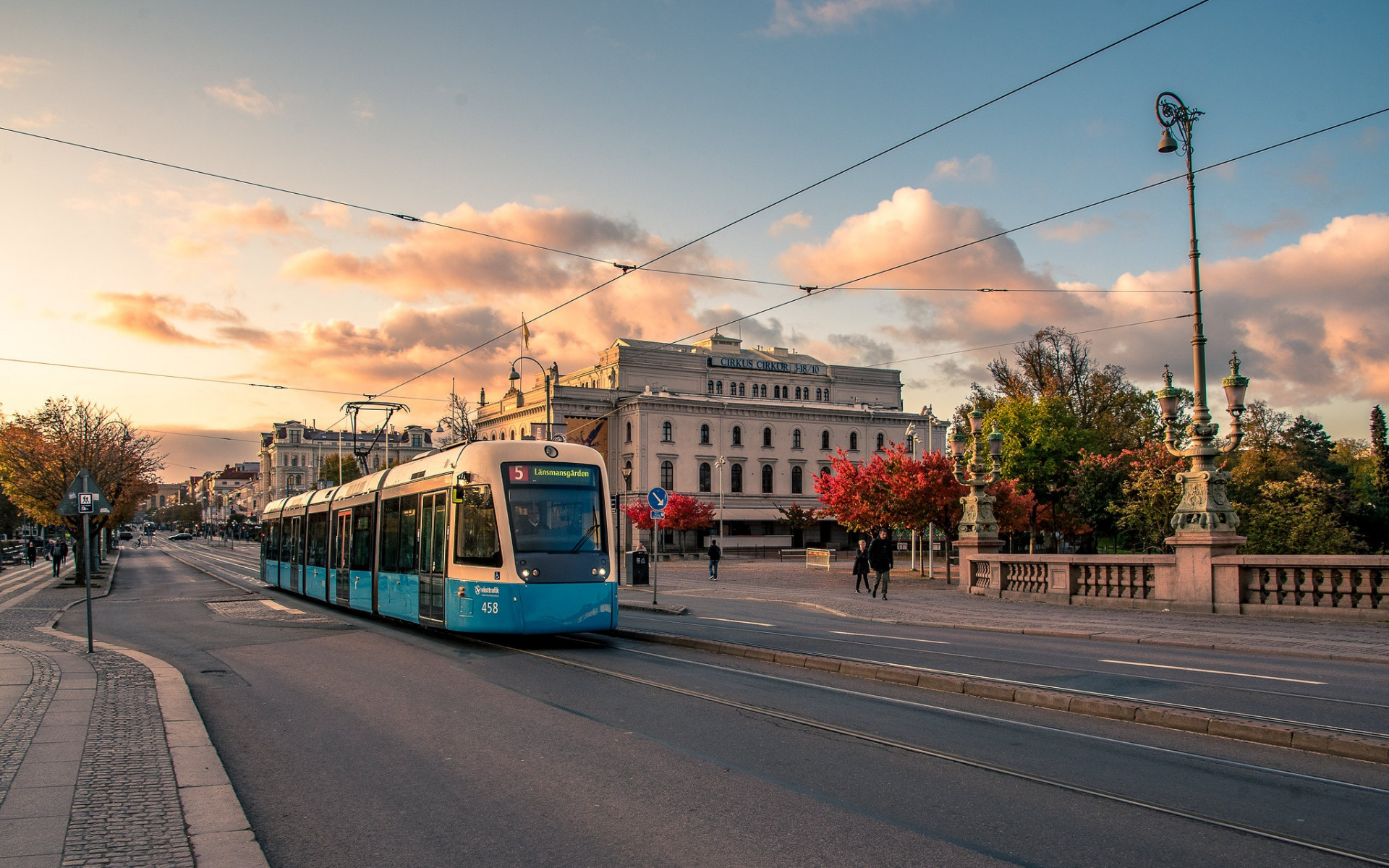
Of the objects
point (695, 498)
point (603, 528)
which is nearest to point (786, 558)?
point (695, 498)

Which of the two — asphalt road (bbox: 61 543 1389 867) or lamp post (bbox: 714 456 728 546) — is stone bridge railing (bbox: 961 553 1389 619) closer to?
asphalt road (bbox: 61 543 1389 867)

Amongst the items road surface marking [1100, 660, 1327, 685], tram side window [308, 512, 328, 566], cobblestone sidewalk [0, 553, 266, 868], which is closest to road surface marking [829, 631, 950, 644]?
road surface marking [1100, 660, 1327, 685]

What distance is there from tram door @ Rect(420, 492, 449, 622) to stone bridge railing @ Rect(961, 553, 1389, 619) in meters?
14.7

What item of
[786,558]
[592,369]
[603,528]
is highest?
[592,369]

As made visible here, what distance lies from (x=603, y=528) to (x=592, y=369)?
77.2 meters

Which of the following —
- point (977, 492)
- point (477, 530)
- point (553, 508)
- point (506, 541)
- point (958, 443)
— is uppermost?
point (958, 443)

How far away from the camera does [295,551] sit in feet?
95.1

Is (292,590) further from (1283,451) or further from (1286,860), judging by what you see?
(1283,451)

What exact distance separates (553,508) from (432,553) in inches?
110

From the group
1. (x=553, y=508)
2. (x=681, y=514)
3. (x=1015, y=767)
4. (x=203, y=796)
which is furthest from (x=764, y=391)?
(x=203, y=796)

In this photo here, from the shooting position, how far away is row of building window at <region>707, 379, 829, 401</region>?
292 feet

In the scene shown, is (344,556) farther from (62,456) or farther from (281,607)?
(62,456)

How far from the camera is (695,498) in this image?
83.2m

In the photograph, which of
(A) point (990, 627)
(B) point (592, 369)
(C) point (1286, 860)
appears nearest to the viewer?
(C) point (1286, 860)
